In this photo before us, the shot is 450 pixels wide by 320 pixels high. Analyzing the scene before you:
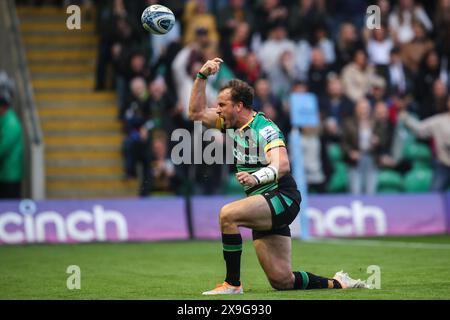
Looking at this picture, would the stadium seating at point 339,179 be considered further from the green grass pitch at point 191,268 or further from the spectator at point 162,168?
the spectator at point 162,168

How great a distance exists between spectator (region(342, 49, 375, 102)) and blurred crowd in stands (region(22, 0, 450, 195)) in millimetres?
25

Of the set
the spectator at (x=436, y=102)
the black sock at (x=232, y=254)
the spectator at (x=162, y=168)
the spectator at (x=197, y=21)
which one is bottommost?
the black sock at (x=232, y=254)

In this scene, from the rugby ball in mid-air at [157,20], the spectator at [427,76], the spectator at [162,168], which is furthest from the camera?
the spectator at [427,76]

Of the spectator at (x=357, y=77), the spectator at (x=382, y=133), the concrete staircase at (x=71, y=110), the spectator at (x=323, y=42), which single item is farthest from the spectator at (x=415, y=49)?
the concrete staircase at (x=71, y=110)

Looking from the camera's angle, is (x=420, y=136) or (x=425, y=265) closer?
(x=425, y=265)

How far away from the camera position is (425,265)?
1422 cm

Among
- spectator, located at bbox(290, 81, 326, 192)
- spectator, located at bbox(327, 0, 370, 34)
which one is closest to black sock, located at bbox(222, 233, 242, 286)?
spectator, located at bbox(290, 81, 326, 192)

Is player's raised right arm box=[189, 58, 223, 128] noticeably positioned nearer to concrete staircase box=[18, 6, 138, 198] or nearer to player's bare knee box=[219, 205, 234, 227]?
player's bare knee box=[219, 205, 234, 227]

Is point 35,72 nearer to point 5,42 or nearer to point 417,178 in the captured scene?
point 5,42

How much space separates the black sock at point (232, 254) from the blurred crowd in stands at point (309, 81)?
904 centimetres

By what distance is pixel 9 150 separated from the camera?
65.5 ft

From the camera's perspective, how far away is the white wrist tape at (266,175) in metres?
10.4
